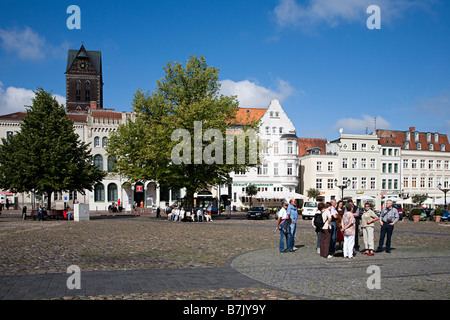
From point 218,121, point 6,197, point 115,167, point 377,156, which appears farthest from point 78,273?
point 377,156

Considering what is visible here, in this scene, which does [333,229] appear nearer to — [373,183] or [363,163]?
[363,163]

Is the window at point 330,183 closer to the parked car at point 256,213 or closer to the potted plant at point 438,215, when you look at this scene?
the potted plant at point 438,215

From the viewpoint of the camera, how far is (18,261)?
40.9ft

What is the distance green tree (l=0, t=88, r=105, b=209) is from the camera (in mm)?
37656

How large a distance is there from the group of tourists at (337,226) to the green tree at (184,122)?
68.6ft

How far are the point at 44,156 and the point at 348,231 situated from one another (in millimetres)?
30745

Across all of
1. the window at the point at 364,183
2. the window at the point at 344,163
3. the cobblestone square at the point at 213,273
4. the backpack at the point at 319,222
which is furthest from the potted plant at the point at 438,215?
the window at the point at 364,183

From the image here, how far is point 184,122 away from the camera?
36594mm

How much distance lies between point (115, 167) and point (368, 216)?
38333mm

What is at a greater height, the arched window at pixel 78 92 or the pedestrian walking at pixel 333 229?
the arched window at pixel 78 92

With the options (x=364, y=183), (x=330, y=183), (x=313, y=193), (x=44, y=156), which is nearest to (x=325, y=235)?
(x=44, y=156)

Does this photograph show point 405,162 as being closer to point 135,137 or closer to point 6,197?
point 135,137

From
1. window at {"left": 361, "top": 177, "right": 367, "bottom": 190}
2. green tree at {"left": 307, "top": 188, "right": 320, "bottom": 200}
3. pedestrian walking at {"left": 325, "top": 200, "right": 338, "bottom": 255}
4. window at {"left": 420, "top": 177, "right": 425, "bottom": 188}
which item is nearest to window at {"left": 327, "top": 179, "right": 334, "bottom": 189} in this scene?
window at {"left": 361, "top": 177, "right": 367, "bottom": 190}

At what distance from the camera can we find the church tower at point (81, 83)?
371 feet
